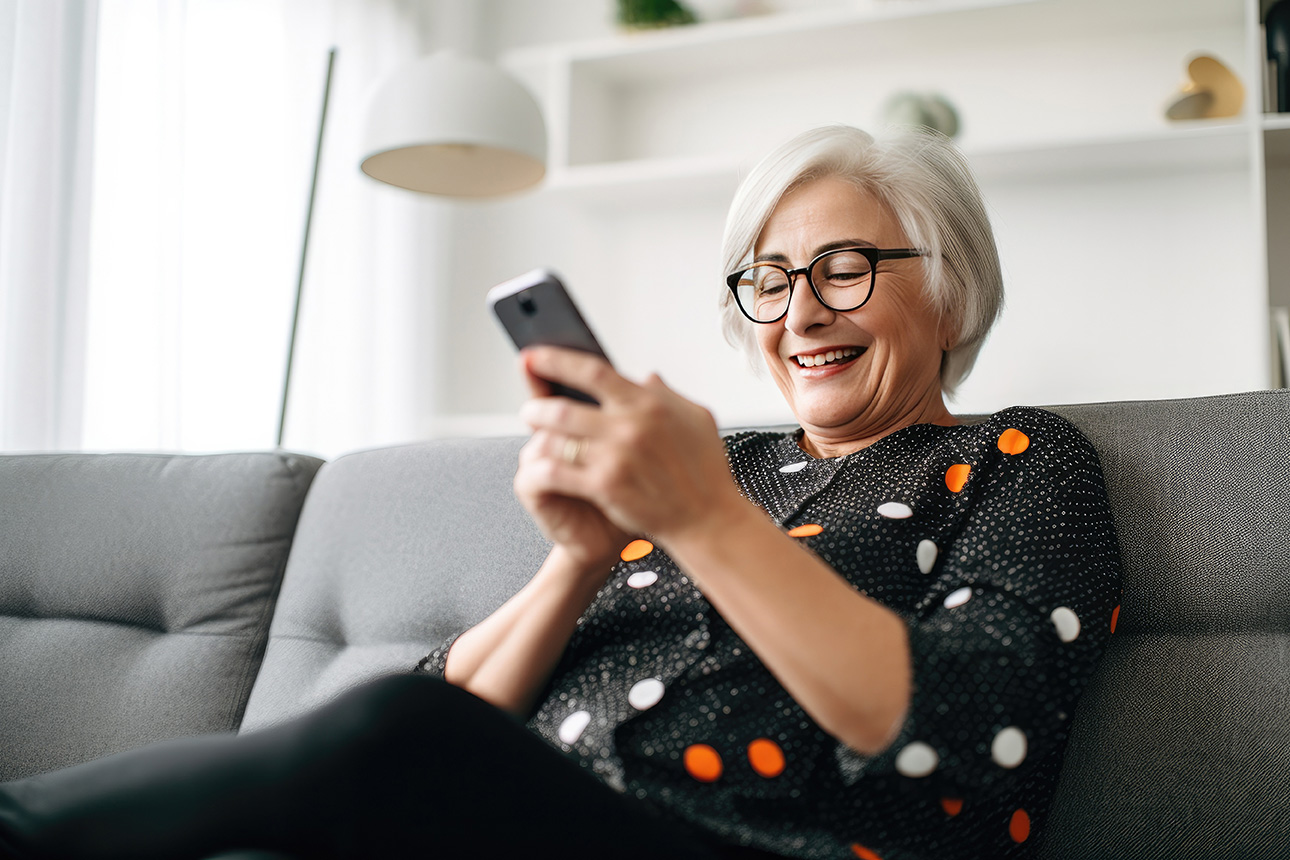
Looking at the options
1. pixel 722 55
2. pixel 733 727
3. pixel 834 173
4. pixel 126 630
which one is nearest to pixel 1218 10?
pixel 722 55

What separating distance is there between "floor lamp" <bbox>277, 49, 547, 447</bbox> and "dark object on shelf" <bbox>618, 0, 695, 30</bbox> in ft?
3.28

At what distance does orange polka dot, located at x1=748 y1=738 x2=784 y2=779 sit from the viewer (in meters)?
0.85

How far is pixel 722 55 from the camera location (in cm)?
314

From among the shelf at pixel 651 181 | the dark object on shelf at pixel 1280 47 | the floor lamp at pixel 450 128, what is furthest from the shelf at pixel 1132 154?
the floor lamp at pixel 450 128

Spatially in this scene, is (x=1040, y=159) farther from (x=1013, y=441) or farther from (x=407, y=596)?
(x=407, y=596)

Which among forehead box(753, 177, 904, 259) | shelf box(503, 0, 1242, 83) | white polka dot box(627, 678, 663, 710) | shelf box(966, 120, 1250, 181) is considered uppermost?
shelf box(503, 0, 1242, 83)

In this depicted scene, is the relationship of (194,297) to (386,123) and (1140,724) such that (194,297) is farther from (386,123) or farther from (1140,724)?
(1140,724)

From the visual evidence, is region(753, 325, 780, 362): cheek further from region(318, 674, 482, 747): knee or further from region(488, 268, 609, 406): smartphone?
region(318, 674, 482, 747): knee

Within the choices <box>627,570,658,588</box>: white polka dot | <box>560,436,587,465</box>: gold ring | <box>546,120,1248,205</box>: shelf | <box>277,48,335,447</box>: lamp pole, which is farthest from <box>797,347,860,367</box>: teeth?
<box>546,120,1248,205</box>: shelf

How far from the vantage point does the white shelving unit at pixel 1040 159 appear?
2.69m

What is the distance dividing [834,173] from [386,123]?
4.09 feet

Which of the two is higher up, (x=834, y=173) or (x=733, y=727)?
(x=834, y=173)

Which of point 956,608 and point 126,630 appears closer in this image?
point 956,608

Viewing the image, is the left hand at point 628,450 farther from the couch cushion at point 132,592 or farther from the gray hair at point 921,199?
the couch cushion at point 132,592
